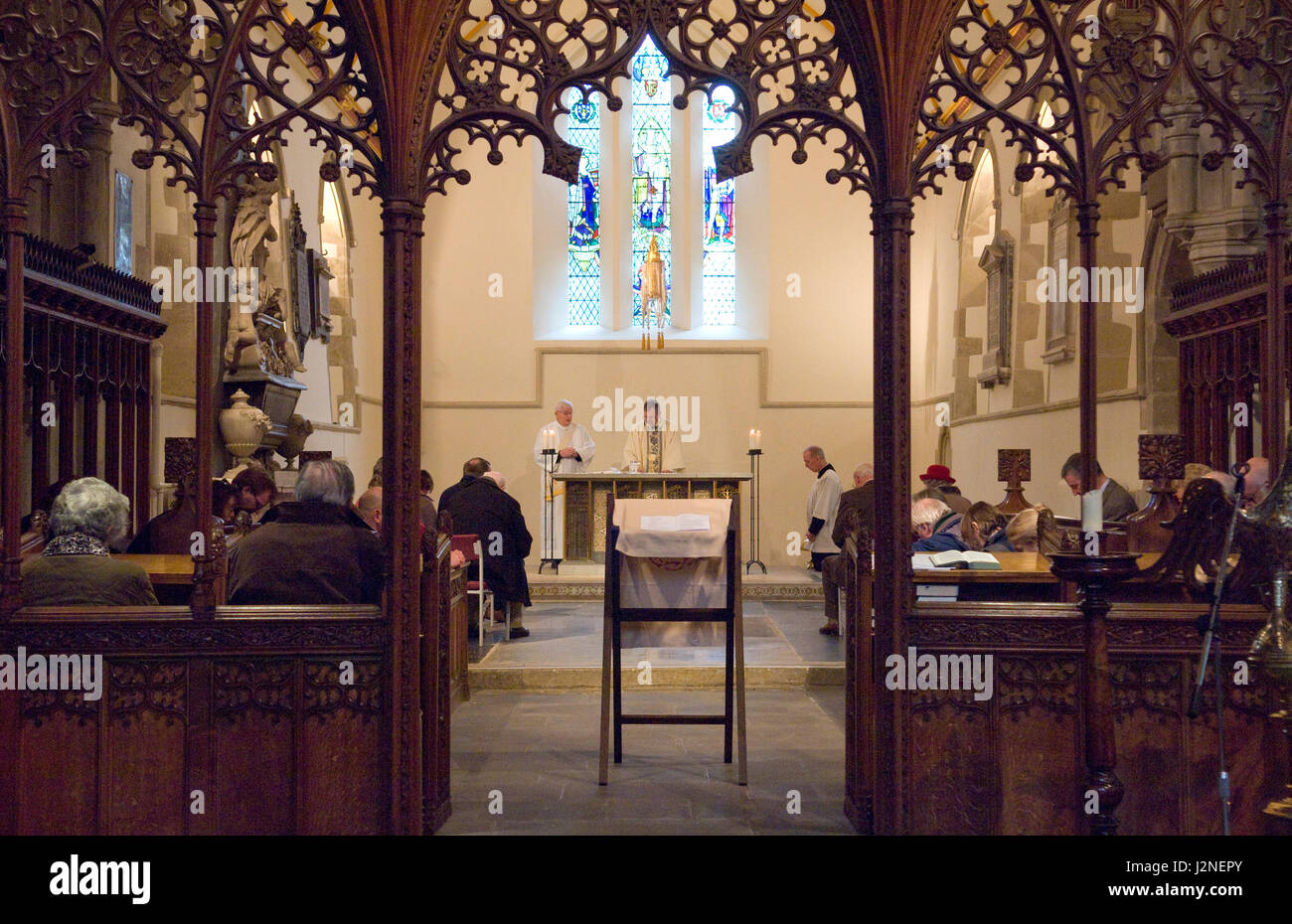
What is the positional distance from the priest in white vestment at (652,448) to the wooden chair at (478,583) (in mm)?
3782

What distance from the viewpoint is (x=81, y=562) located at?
12.1 feet

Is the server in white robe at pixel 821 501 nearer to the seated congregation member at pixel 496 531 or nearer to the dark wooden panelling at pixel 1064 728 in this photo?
the seated congregation member at pixel 496 531

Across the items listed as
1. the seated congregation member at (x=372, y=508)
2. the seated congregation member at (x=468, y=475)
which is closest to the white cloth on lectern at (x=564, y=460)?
the seated congregation member at (x=468, y=475)

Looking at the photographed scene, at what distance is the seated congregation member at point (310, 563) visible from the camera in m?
3.82

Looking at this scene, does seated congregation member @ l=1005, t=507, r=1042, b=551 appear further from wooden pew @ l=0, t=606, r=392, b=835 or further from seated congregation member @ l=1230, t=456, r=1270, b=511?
wooden pew @ l=0, t=606, r=392, b=835

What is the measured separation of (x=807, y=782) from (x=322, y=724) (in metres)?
2.03

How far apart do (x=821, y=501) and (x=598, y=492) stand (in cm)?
229

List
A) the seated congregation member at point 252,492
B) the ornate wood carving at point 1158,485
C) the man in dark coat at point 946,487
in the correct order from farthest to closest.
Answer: the man in dark coat at point 946,487 < the seated congregation member at point 252,492 < the ornate wood carving at point 1158,485

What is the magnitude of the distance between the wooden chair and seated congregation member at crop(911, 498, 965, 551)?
2.57 m

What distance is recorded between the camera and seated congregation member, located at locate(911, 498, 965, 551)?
19.1ft

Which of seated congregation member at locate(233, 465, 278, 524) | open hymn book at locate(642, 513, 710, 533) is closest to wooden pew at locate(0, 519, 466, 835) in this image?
open hymn book at locate(642, 513, 710, 533)

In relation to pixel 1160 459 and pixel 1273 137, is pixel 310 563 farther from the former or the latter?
pixel 1160 459

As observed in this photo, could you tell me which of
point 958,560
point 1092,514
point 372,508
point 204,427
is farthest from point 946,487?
point 204,427
